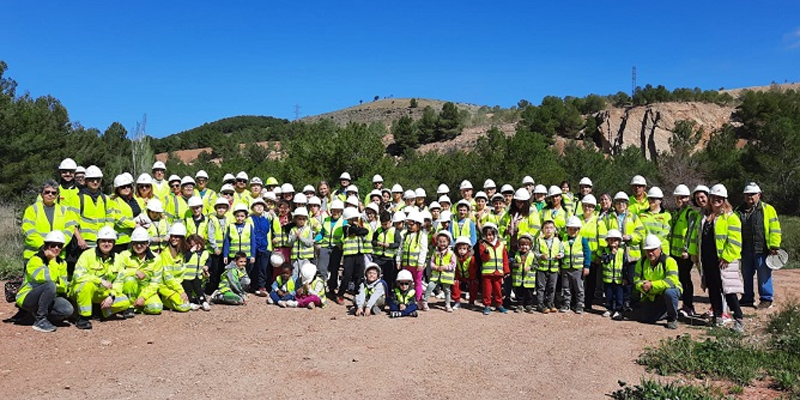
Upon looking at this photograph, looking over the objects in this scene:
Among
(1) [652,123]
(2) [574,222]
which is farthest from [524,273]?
(1) [652,123]

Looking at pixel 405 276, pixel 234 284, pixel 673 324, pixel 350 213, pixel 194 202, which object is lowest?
pixel 673 324

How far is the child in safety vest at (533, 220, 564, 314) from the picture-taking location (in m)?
8.45

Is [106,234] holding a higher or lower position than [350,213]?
lower

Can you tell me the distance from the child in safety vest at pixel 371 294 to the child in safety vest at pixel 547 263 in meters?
2.34

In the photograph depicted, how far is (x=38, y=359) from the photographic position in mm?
5891

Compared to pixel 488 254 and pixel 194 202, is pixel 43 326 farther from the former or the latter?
pixel 488 254

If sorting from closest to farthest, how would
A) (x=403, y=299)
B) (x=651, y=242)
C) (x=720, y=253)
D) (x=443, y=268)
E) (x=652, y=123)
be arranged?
1. (x=720, y=253)
2. (x=651, y=242)
3. (x=403, y=299)
4. (x=443, y=268)
5. (x=652, y=123)

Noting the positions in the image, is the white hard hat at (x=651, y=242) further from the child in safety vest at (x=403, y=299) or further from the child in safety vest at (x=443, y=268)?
the child in safety vest at (x=403, y=299)

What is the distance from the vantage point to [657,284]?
306 inches

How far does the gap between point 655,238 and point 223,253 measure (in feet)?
20.9

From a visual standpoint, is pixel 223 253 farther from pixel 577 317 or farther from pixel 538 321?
pixel 577 317

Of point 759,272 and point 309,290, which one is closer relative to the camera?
point 309,290

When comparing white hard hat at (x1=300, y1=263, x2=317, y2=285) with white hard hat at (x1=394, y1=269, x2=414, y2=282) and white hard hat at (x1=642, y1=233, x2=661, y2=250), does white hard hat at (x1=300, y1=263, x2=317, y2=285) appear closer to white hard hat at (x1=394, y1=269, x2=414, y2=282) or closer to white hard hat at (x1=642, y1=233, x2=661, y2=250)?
white hard hat at (x1=394, y1=269, x2=414, y2=282)

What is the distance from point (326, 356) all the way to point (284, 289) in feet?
9.11
